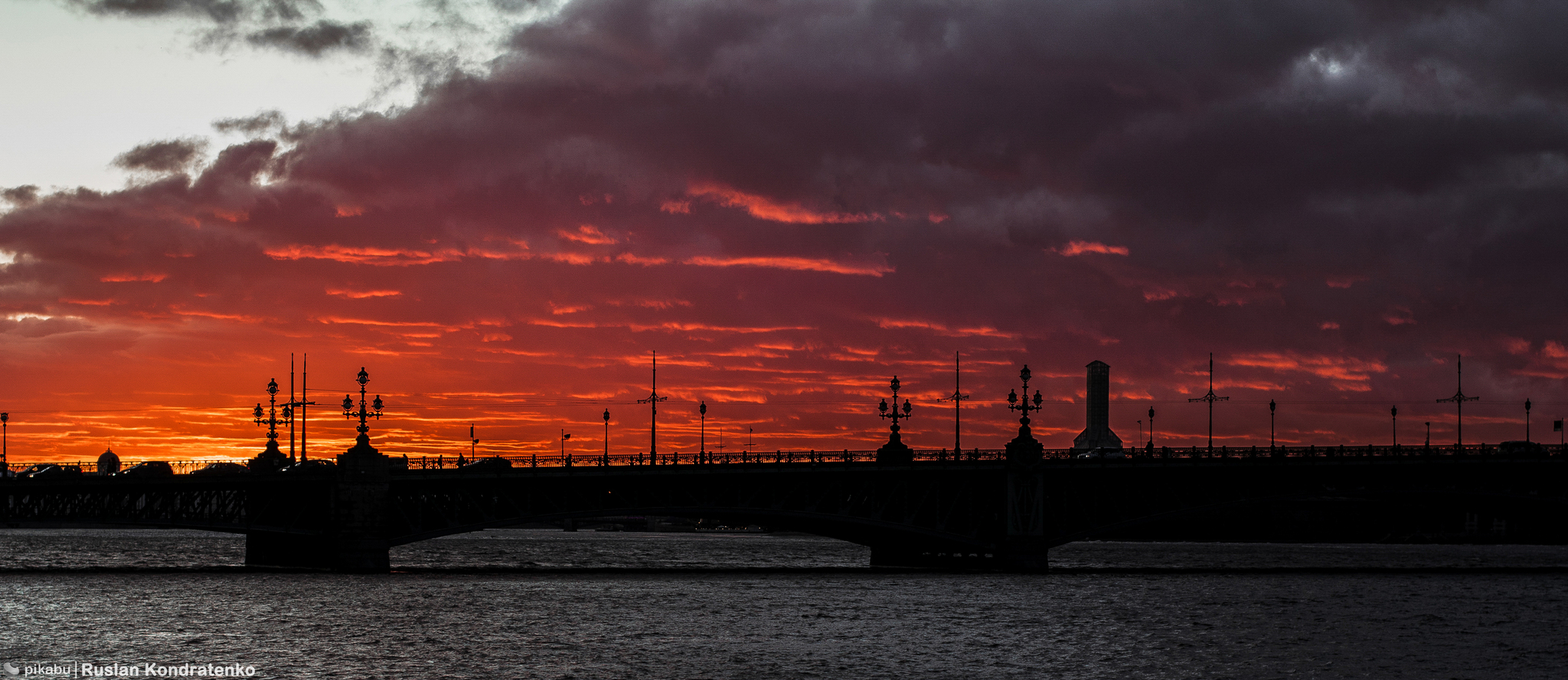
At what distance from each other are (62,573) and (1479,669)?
95.9 metres

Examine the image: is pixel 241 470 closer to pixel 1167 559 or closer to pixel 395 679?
pixel 395 679

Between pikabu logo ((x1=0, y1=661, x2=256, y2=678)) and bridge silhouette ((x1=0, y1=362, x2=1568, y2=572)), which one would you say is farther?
bridge silhouette ((x1=0, y1=362, x2=1568, y2=572))

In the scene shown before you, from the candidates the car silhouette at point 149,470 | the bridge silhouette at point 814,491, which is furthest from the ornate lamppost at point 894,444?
the car silhouette at point 149,470

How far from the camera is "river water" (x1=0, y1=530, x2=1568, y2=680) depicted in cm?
5759

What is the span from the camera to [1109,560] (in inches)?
7032

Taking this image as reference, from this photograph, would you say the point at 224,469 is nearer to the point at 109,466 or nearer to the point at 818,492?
the point at 109,466

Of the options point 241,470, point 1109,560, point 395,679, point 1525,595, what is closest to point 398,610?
point 395,679

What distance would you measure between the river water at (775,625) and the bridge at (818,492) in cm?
382

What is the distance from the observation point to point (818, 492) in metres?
114

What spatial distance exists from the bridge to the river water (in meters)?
3.82

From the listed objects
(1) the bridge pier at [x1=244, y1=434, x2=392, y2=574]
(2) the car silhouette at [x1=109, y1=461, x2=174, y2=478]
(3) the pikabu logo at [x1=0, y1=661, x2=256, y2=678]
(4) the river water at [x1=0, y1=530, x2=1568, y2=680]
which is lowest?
(4) the river water at [x1=0, y1=530, x2=1568, y2=680]

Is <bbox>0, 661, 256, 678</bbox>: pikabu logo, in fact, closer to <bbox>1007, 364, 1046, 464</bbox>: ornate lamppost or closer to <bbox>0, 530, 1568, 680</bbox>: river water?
<bbox>0, 530, 1568, 680</bbox>: river water

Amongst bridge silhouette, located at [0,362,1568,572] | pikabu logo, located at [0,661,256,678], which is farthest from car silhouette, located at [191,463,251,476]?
pikabu logo, located at [0,661,256,678]

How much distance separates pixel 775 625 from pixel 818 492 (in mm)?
39992
